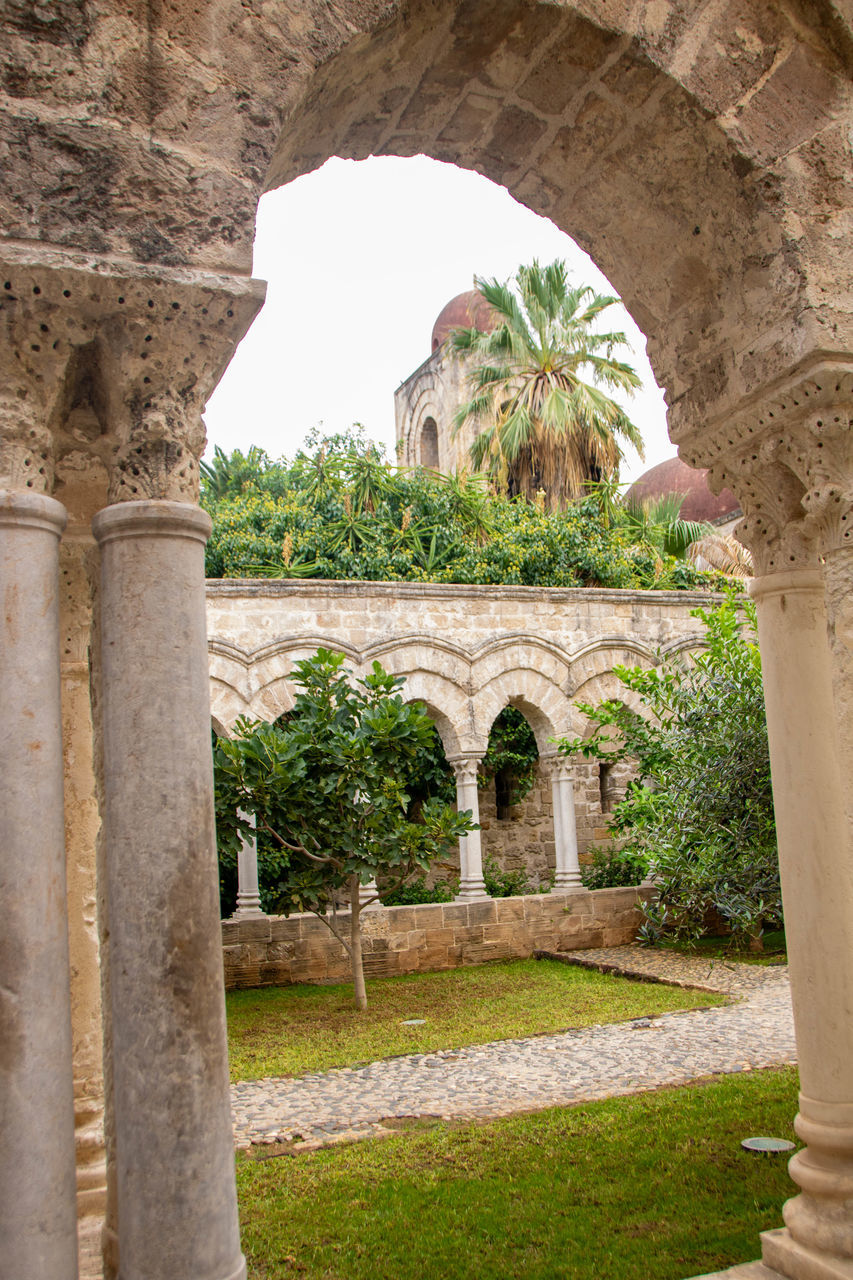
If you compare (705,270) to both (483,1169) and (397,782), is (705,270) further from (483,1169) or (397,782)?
(397,782)

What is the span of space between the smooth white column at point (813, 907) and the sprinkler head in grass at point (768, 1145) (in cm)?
145

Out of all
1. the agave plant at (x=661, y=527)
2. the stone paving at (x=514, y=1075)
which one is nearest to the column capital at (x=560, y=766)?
the stone paving at (x=514, y=1075)

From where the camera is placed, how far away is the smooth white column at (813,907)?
8.93 feet

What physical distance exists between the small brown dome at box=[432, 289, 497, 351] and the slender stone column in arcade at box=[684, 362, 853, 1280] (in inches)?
749

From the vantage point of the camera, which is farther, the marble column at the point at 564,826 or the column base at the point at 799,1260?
the marble column at the point at 564,826

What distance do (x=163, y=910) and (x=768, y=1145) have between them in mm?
3267

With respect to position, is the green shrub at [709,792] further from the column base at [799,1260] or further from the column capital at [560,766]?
the column base at [799,1260]

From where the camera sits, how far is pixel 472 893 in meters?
10.4

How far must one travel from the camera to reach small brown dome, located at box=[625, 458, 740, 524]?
2091cm

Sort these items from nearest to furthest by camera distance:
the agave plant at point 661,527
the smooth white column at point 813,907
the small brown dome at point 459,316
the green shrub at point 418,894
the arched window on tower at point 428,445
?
the smooth white column at point 813,907 < the green shrub at point 418,894 < the agave plant at point 661,527 < the small brown dome at point 459,316 < the arched window on tower at point 428,445

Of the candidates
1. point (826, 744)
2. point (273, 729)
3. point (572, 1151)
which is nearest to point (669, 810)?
point (273, 729)

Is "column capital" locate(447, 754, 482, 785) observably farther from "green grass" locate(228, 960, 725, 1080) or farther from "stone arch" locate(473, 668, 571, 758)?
"green grass" locate(228, 960, 725, 1080)

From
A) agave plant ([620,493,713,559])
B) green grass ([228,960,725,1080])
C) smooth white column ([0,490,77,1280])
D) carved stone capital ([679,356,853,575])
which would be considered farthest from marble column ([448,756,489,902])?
smooth white column ([0,490,77,1280])

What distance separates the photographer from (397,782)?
7.83 m
